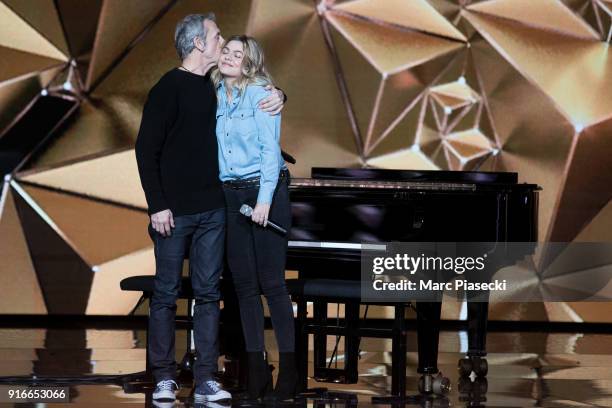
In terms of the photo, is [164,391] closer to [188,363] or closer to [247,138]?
[188,363]

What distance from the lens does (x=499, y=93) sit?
7.29 meters

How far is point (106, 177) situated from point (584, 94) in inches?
124

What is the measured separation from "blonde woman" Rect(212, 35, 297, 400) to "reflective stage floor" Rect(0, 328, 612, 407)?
27 centimetres

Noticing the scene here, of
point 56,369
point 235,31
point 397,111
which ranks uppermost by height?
point 235,31

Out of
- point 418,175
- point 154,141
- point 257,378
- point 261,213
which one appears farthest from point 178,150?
point 418,175

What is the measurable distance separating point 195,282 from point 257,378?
423 millimetres

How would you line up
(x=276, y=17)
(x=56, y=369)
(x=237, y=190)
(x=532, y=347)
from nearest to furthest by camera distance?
(x=237, y=190)
(x=56, y=369)
(x=532, y=347)
(x=276, y=17)

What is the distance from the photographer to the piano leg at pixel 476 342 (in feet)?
16.4

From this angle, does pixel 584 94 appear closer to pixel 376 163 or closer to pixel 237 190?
pixel 376 163

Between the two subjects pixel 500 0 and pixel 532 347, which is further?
pixel 500 0

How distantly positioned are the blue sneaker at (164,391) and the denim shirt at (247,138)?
0.77 m

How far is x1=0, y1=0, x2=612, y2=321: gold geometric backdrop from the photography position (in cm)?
718

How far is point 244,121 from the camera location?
13.0 feet

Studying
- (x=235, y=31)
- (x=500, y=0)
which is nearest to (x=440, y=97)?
(x=500, y=0)
